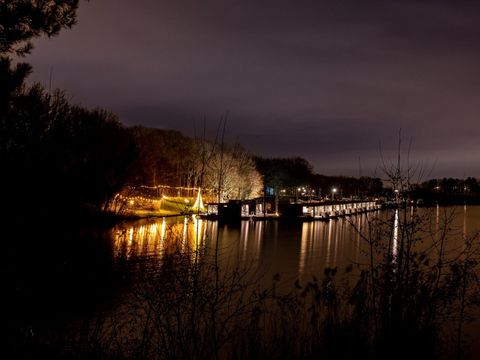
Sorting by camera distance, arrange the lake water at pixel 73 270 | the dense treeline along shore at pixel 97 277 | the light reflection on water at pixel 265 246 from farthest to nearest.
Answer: the light reflection on water at pixel 265 246 → the lake water at pixel 73 270 → the dense treeline along shore at pixel 97 277

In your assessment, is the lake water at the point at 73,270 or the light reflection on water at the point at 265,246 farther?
the light reflection on water at the point at 265,246

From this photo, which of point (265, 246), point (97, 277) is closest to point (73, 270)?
point (97, 277)

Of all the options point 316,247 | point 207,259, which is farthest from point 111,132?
point 207,259

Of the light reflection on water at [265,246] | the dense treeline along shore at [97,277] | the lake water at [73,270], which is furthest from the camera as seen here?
the light reflection on water at [265,246]

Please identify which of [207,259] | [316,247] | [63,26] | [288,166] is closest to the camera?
[63,26]

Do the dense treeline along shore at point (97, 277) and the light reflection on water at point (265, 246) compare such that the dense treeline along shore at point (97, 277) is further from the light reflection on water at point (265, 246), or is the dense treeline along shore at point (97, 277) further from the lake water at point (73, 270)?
the light reflection on water at point (265, 246)

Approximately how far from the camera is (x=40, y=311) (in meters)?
9.70

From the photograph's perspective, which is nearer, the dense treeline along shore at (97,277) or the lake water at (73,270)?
the dense treeline along shore at (97,277)

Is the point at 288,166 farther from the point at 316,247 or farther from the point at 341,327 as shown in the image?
the point at 341,327

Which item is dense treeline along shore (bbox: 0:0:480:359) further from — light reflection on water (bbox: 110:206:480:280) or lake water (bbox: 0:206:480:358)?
light reflection on water (bbox: 110:206:480:280)

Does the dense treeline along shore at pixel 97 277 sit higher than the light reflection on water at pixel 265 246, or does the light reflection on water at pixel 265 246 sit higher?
the dense treeline along shore at pixel 97 277

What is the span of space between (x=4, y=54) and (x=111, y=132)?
3218 cm

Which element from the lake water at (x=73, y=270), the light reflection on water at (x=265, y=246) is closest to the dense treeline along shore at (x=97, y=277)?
the lake water at (x=73, y=270)

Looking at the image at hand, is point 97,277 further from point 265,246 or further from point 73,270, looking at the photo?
point 265,246
